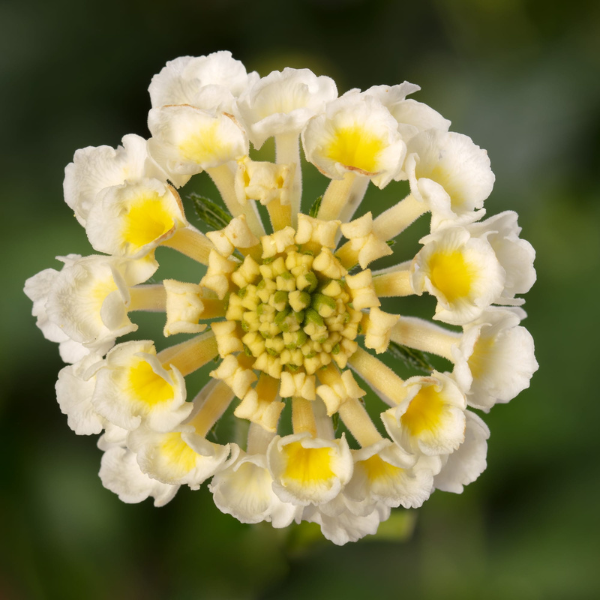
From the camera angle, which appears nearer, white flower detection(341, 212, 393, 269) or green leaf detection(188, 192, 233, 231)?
white flower detection(341, 212, 393, 269)

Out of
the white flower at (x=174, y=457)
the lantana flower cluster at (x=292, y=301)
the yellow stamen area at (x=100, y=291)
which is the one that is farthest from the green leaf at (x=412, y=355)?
the yellow stamen area at (x=100, y=291)

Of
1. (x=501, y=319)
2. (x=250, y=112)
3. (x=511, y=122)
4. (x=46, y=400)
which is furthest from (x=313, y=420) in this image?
(x=511, y=122)

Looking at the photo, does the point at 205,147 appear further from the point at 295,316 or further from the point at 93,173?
the point at 295,316

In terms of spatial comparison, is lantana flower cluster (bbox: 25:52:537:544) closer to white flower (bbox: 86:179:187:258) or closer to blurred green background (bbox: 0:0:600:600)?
white flower (bbox: 86:179:187:258)

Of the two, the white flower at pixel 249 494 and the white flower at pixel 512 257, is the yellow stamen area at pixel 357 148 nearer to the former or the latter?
the white flower at pixel 512 257

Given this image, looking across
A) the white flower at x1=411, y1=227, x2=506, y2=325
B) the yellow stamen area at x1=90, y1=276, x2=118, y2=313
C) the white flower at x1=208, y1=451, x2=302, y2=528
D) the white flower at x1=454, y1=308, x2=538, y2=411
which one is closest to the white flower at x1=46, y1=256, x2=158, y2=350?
the yellow stamen area at x1=90, y1=276, x2=118, y2=313

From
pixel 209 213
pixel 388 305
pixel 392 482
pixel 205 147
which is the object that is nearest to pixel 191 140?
pixel 205 147

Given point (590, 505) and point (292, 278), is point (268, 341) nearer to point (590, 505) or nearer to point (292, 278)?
point (292, 278)
